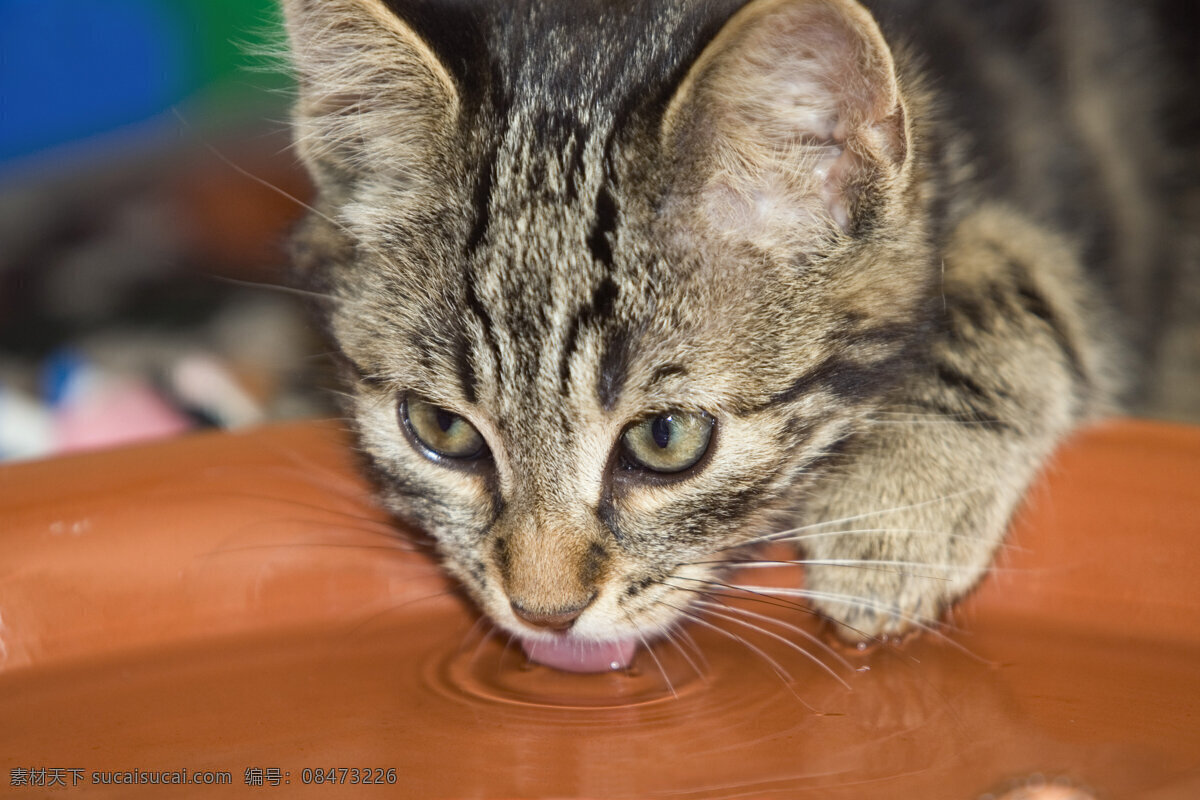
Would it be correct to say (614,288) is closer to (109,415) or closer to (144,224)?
(109,415)

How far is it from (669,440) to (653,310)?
0.49ft

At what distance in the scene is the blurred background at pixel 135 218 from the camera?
7.76ft

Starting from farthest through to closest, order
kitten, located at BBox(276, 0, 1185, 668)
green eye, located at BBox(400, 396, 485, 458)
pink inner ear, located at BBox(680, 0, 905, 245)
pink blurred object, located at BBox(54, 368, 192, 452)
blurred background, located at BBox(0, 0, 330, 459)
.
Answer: blurred background, located at BBox(0, 0, 330, 459) → pink blurred object, located at BBox(54, 368, 192, 452) → green eye, located at BBox(400, 396, 485, 458) → kitten, located at BBox(276, 0, 1185, 668) → pink inner ear, located at BBox(680, 0, 905, 245)

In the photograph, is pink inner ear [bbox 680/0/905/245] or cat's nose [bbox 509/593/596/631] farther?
cat's nose [bbox 509/593/596/631]

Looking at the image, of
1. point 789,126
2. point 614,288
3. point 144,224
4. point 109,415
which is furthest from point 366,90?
point 144,224

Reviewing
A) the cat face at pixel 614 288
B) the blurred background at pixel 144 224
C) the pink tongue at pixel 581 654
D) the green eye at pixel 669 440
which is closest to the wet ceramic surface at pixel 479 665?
the pink tongue at pixel 581 654

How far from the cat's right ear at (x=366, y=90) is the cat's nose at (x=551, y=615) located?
0.50 meters

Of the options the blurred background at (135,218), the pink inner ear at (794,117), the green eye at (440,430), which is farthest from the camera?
the blurred background at (135,218)

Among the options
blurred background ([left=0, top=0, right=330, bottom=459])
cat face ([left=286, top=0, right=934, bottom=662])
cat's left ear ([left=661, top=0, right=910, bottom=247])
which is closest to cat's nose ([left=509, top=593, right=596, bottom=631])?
cat face ([left=286, top=0, right=934, bottom=662])

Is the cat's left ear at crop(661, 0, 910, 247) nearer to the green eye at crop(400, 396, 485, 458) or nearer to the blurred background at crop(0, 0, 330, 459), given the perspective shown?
the green eye at crop(400, 396, 485, 458)

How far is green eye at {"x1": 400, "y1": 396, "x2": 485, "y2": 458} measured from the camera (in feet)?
5.04

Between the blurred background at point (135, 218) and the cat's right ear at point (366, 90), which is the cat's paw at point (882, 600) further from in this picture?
the blurred background at point (135, 218)

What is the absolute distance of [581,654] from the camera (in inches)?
61.0

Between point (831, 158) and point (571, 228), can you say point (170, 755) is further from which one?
point (831, 158)
